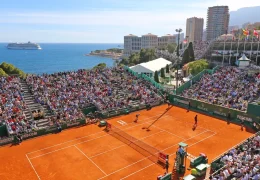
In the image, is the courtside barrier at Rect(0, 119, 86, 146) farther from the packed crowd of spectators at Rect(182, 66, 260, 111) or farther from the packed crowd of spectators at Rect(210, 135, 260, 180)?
the packed crowd of spectators at Rect(182, 66, 260, 111)

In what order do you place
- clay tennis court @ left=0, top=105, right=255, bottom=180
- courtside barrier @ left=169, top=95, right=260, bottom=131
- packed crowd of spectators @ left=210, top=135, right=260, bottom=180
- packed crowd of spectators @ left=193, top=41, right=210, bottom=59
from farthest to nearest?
packed crowd of spectators @ left=193, top=41, right=210, bottom=59, courtside barrier @ left=169, top=95, right=260, bottom=131, clay tennis court @ left=0, top=105, right=255, bottom=180, packed crowd of spectators @ left=210, top=135, right=260, bottom=180

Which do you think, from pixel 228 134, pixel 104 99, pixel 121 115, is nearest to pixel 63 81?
pixel 104 99

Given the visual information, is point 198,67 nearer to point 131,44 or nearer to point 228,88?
point 228,88

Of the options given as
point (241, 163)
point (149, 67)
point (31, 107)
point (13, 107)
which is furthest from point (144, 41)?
point (241, 163)

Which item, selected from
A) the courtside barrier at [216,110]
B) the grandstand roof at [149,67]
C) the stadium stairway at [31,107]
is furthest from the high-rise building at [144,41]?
the stadium stairway at [31,107]

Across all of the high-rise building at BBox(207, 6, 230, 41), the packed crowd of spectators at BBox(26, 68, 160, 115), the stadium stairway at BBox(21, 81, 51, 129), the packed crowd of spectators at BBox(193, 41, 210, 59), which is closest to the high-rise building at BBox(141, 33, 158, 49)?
the high-rise building at BBox(207, 6, 230, 41)

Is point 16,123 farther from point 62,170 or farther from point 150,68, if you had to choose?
point 150,68
